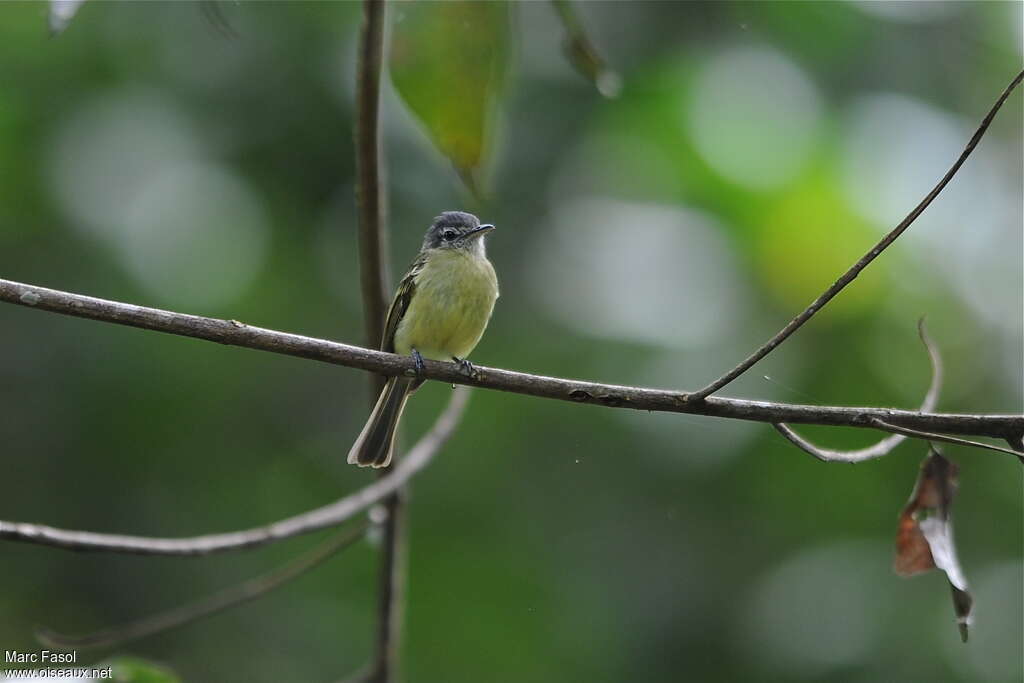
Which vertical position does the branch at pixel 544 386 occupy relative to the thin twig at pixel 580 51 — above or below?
below

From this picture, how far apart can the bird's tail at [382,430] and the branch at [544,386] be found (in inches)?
53.4

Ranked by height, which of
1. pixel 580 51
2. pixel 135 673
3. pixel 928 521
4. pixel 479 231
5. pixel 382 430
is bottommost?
pixel 135 673

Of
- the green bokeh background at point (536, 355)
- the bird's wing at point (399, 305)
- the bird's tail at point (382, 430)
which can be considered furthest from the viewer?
the green bokeh background at point (536, 355)

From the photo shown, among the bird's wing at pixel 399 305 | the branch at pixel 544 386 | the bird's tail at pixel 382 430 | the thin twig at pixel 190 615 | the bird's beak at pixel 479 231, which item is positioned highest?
the bird's beak at pixel 479 231

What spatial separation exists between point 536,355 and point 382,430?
5.98ft

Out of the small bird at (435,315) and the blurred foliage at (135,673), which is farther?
the small bird at (435,315)

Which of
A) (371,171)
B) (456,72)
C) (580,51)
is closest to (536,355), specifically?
(371,171)

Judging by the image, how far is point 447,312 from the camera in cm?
455

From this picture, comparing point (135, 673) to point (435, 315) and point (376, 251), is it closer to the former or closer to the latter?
point (376, 251)

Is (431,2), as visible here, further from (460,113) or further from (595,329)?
(595,329)

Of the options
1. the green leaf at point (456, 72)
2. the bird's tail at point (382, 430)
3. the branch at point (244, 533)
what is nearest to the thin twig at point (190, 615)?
the branch at point (244, 533)

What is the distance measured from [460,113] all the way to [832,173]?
11.9ft

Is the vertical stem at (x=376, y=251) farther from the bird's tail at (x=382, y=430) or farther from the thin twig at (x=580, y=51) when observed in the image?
the thin twig at (x=580, y=51)

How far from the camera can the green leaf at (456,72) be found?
96.3 inches
